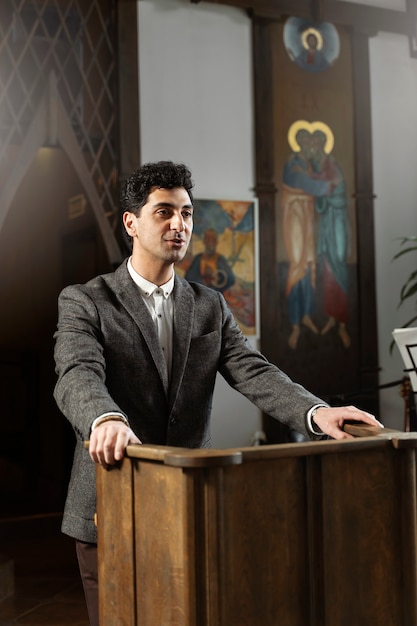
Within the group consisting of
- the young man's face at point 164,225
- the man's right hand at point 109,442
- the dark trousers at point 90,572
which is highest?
the young man's face at point 164,225

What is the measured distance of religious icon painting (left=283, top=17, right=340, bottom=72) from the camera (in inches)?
286

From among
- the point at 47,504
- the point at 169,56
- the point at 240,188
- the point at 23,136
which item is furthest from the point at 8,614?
the point at 169,56

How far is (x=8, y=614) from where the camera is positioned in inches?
191

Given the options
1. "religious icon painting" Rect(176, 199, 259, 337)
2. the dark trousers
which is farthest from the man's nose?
"religious icon painting" Rect(176, 199, 259, 337)

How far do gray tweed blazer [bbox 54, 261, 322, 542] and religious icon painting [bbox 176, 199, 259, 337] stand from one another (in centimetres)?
417

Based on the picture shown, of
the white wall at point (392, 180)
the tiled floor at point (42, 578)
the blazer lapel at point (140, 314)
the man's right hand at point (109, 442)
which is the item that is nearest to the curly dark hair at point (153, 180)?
the blazer lapel at point (140, 314)

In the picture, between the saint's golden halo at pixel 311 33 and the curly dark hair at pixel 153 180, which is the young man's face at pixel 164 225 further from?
the saint's golden halo at pixel 311 33

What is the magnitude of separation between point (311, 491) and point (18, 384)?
20.9ft

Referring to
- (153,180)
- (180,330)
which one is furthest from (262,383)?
(153,180)

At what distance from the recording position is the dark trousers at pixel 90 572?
→ 2512 millimetres

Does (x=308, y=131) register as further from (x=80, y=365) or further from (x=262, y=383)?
(x=80, y=365)

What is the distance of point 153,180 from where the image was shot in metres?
2.57

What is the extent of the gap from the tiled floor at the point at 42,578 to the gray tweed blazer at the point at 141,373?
2492 millimetres

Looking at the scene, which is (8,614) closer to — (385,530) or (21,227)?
(385,530)
